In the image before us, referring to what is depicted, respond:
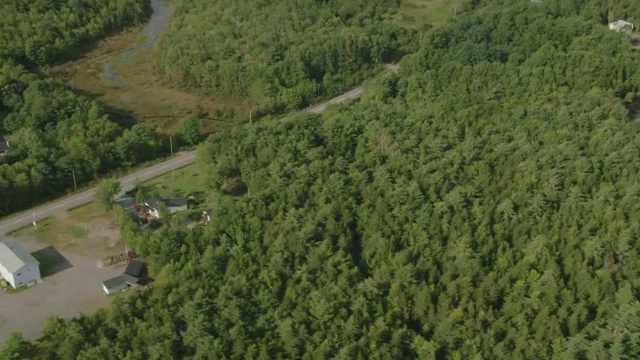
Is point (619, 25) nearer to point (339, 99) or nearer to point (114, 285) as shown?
point (339, 99)

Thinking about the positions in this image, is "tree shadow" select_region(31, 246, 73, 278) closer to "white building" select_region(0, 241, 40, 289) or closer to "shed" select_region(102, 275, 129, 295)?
"white building" select_region(0, 241, 40, 289)

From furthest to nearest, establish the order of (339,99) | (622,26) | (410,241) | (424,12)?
(424,12), (622,26), (339,99), (410,241)

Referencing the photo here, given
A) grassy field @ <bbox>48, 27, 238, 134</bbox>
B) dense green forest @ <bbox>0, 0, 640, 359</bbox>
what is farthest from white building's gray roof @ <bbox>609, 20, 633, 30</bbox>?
grassy field @ <bbox>48, 27, 238, 134</bbox>

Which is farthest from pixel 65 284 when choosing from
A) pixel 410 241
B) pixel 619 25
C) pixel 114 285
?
pixel 619 25

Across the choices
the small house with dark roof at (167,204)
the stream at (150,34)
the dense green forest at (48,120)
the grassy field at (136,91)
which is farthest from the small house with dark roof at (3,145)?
the stream at (150,34)

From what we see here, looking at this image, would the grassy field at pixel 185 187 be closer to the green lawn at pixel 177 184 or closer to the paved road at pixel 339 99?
the green lawn at pixel 177 184

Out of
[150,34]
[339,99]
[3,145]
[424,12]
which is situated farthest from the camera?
[424,12]

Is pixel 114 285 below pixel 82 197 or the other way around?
below
